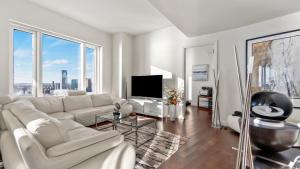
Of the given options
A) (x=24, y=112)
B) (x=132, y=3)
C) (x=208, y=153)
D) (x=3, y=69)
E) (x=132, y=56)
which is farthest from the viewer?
(x=132, y=56)

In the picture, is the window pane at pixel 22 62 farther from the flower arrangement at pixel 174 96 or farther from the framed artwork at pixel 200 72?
the framed artwork at pixel 200 72

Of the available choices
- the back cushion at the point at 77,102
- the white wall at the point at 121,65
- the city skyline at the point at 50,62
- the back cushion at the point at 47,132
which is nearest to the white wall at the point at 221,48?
the white wall at the point at 121,65

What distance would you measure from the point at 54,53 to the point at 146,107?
3.00 metres

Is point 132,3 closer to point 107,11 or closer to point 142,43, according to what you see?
point 107,11

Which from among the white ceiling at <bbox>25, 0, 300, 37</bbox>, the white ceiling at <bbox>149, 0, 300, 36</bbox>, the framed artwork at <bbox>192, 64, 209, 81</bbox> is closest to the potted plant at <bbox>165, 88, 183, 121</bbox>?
the white ceiling at <bbox>25, 0, 300, 37</bbox>

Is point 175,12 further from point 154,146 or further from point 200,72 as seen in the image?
point 200,72

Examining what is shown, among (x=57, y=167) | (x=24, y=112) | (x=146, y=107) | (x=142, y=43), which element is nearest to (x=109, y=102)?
(x=146, y=107)

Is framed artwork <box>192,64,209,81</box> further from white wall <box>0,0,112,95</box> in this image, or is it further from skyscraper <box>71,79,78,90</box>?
skyscraper <box>71,79,78,90</box>

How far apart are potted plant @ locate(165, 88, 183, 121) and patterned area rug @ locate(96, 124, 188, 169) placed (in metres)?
1.03

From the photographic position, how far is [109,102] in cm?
448

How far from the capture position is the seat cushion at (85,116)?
10.8 ft

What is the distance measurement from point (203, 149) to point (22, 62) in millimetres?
4243

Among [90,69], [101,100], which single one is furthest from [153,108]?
[90,69]

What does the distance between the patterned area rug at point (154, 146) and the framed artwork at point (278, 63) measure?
1.97 metres
